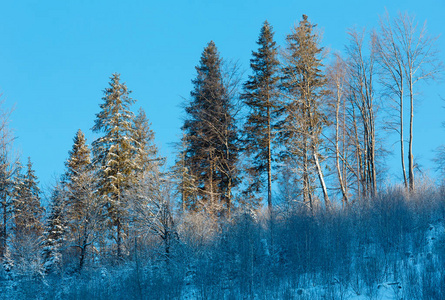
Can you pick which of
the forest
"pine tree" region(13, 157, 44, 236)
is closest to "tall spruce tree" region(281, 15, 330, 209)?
the forest

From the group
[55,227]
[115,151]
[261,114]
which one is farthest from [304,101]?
[55,227]

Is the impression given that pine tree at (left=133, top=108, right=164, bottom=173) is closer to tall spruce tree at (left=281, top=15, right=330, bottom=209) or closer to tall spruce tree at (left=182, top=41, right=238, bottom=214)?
tall spruce tree at (left=182, top=41, right=238, bottom=214)

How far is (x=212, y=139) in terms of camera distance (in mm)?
32625

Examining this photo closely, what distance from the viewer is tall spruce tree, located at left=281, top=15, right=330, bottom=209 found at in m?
27.1

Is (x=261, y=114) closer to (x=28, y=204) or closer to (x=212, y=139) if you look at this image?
(x=212, y=139)

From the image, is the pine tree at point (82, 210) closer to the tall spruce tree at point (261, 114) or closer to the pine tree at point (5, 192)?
the pine tree at point (5, 192)

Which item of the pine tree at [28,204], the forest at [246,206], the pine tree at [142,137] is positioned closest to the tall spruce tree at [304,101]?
the forest at [246,206]

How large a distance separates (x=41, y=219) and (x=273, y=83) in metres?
23.8

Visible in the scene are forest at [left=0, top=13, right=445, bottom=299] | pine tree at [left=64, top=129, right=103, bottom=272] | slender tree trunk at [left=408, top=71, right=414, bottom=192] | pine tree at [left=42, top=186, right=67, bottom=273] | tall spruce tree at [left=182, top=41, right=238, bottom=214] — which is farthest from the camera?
pine tree at [left=42, top=186, right=67, bottom=273]

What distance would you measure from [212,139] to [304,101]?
815 cm

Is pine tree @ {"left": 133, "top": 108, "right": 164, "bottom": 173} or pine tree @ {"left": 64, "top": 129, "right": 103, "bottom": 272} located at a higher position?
pine tree @ {"left": 133, "top": 108, "right": 164, "bottom": 173}

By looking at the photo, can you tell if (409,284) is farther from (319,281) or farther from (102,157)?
(102,157)

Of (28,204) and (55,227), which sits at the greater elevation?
(28,204)

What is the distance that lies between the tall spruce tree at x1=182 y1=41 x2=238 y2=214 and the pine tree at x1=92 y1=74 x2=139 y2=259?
14.8ft
